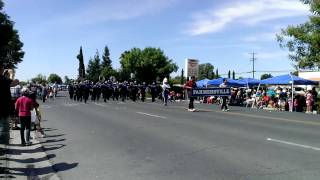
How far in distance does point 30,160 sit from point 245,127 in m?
7.83

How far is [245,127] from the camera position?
56.4ft

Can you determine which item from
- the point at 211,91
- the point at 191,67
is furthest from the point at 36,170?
the point at 191,67

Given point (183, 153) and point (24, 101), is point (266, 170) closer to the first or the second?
point (183, 153)

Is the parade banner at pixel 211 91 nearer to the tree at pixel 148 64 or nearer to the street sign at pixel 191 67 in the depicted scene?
the street sign at pixel 191 67

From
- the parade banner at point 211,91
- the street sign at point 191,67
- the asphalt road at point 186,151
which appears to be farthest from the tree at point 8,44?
the asphalt road at point 186,151

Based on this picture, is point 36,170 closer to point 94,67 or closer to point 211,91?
point 211,91

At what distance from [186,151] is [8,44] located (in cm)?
7653

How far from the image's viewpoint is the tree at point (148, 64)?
3740 inches

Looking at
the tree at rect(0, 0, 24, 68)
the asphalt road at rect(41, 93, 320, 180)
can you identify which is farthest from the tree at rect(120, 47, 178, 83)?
the asphalt road at rect(41, 93, 320, 180)

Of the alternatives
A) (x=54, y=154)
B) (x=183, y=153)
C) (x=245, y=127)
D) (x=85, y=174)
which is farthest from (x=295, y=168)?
(x=245, y=127)

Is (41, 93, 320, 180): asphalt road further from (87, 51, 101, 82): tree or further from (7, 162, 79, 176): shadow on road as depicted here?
(87, 51, 101, 82): tree

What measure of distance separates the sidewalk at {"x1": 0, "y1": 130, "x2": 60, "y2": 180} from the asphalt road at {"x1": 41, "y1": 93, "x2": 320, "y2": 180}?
0.76ft

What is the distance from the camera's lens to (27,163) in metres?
11.5

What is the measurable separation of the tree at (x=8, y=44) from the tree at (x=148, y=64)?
2024cm
